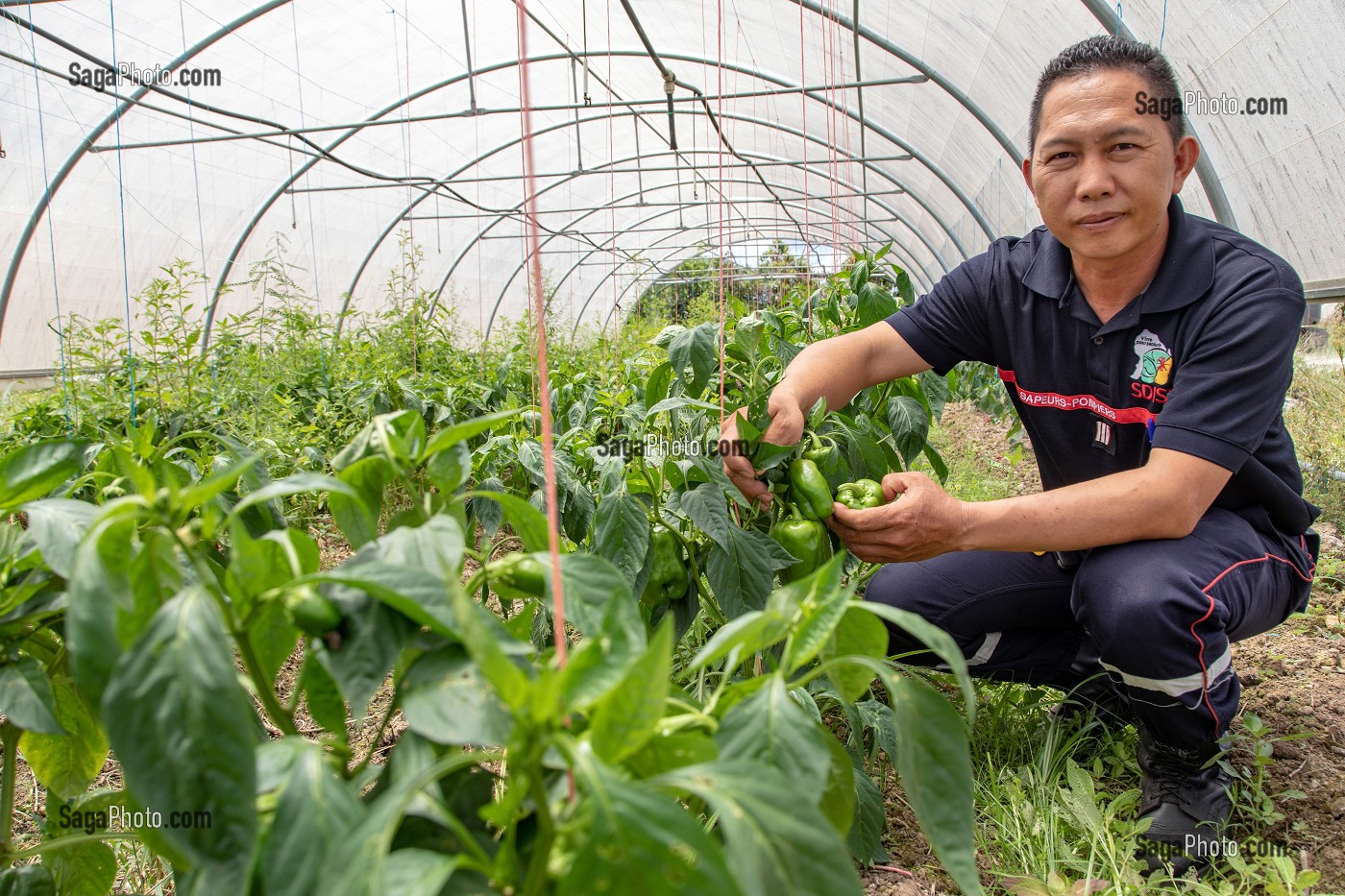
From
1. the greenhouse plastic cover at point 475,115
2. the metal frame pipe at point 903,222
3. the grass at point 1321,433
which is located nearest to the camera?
the grass at point 1321,433

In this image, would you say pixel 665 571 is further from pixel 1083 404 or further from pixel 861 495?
pixel 1083 404

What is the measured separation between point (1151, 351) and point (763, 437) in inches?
31.7

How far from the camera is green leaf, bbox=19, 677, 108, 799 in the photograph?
39.8 inches

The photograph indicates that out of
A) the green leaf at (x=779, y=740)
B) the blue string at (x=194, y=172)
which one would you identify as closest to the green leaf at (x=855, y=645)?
the green leaf at (x=779, y=740)

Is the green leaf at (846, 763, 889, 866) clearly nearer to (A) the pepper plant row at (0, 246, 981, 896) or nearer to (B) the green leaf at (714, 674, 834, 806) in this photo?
(A) the pepper plant row at (0, 246, 981, 896)

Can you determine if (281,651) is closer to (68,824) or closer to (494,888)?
(494,888)

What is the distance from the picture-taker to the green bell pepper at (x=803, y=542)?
1542 millimetres

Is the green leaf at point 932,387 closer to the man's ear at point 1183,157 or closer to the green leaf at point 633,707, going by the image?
the man's ear at point 1183,157

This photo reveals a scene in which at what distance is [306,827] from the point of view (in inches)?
22.2

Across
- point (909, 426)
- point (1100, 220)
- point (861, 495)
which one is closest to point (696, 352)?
point (861, 495)

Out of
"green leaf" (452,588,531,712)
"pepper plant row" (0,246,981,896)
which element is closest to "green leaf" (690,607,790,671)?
"pepper plant row" (0,246,981,896)

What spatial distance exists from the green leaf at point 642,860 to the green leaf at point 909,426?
1.78 m

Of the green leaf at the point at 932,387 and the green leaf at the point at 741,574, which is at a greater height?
the green leaf at the point at 932,387

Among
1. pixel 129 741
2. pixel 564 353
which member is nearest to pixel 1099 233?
pixel 129 741
